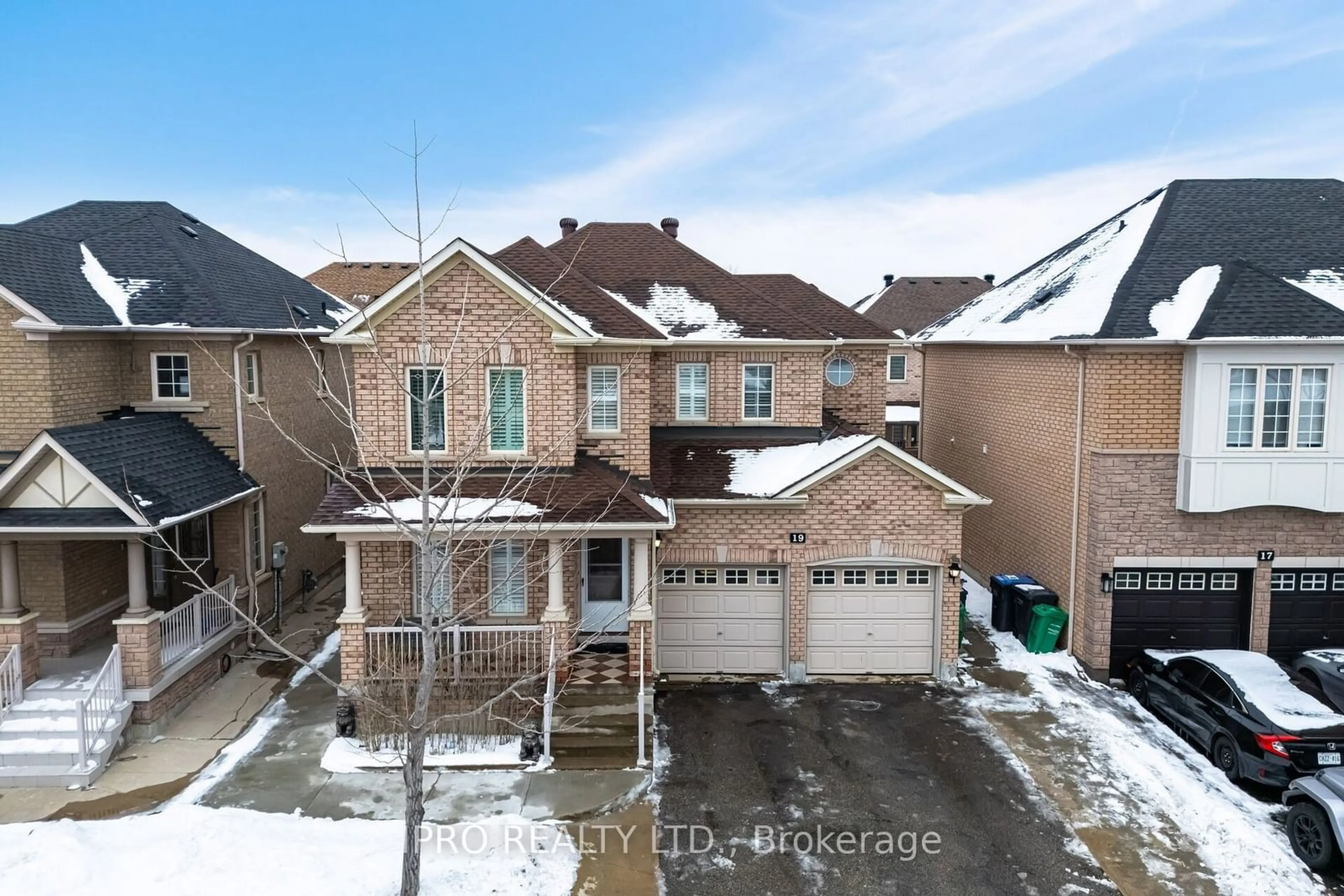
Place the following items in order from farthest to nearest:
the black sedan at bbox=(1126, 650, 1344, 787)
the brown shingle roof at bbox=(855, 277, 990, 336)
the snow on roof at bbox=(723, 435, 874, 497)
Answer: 1. the brown shingle roof at bbox=(855, 277, 990, 336)
2. the snow on roof at bbox=(723, 435, 874, 497)
3. the black sedan at bbox=(1126, 650, 1344, 787)

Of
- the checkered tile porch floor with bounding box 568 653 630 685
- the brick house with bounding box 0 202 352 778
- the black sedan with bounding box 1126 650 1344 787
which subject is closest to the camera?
the black sedan with bounding box 1126 650 1344 787

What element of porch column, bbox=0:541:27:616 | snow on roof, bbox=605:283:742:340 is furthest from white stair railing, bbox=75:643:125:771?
snow on roof, bbox=605:283:742:340

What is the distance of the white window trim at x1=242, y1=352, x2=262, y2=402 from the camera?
17.1 m

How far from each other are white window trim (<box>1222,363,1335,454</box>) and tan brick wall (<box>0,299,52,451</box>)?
18546mm

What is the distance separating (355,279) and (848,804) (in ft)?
139

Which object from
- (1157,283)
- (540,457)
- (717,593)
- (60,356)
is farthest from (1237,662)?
(60,356)

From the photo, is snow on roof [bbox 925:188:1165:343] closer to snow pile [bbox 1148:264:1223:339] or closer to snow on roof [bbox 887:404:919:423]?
snow pile [bbox 1148:264:1223:339]

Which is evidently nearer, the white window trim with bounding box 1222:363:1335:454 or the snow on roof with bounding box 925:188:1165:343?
the white window trim with bounding box 1222:363:1335:454

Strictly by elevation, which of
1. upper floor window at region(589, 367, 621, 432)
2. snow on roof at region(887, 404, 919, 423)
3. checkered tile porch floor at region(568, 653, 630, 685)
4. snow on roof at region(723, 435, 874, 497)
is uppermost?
upper floor window at region(589, 367, 621, 432)

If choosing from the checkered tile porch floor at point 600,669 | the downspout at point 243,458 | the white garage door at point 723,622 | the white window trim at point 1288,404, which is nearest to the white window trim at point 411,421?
Result: the checkered tile porch floor at point 600,669

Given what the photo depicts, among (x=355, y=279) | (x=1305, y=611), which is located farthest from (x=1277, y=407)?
(x=355, y=279)

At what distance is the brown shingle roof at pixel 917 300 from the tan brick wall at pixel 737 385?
76.2ft

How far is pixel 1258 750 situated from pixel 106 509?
15.4 meters

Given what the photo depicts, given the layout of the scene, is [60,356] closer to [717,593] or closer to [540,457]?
[540,457]
